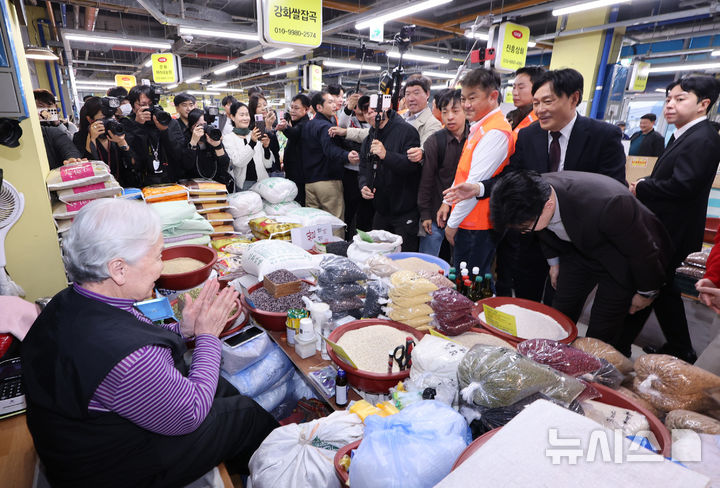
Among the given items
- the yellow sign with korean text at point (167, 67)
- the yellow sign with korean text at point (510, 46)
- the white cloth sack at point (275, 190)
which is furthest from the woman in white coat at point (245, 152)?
the yellow sign with korean text at point (167, 67)

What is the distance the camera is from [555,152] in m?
2.16

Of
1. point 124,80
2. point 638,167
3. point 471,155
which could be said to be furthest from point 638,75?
point 124,80

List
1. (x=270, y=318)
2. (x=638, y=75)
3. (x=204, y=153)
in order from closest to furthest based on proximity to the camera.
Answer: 1. (x=270, y=318)
2. (x=204, y=153)
3. (x=638, y=75)

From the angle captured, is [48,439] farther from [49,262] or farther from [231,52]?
[231,52]

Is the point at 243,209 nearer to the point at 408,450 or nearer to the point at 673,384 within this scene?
the point at 408,450

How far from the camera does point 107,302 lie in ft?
3.53

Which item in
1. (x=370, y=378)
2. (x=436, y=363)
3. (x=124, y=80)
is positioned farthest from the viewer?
(x=124, y=80)

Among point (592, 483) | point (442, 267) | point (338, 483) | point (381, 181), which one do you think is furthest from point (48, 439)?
point (381, 181)

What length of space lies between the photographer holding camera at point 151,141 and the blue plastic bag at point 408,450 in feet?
10.6

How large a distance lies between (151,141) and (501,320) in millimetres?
3288

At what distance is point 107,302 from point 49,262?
4.89 feet

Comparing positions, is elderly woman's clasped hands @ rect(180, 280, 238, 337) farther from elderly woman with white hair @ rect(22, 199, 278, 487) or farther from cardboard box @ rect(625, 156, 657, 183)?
cardboard box @ rect(625, 156, 657, 183)

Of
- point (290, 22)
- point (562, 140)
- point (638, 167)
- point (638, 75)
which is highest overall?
point (638, 75)

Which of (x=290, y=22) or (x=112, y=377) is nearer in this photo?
(x=112, y=377)
